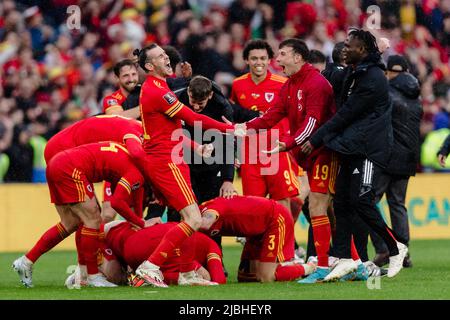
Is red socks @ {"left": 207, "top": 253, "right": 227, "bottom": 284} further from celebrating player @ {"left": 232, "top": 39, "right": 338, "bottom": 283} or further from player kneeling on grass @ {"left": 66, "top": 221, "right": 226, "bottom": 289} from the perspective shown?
celebrating player @ {"left": 232, "top": 39, "right": 338, "bottom": 283}

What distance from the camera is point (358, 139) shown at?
35.0ft

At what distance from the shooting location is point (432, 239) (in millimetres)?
17641

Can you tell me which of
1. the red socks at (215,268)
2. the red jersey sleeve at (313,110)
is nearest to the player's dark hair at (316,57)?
the red jersey sleeve at (313,110)

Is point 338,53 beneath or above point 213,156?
above

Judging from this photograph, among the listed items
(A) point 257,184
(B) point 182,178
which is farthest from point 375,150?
(A) point 257,184

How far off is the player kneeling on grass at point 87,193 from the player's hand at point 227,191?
84 cm

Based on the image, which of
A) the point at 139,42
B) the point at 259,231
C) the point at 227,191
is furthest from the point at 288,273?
the point at 139,42

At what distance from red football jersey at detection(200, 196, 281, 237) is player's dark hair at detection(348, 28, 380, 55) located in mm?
1767

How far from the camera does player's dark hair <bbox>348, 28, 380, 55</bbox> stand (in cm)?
1077

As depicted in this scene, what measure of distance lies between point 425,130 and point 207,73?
3.90 m

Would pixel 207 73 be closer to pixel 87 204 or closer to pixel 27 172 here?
pixel 27 172

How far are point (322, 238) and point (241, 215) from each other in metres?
0.79

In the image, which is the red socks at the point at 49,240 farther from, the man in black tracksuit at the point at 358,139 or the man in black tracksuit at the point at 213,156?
the man in black tracksuit at the point at 358,139

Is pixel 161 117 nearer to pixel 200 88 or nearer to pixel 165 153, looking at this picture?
pixel 165 153
